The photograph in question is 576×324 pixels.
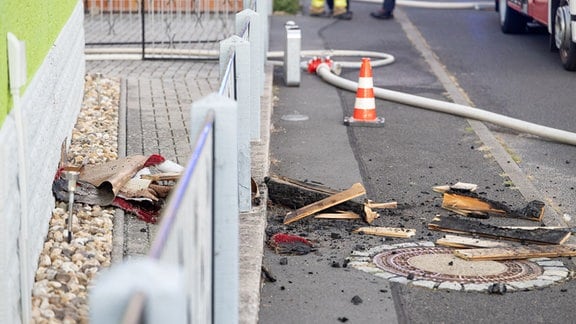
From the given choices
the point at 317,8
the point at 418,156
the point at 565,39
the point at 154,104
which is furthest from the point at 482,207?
the point at 317,8

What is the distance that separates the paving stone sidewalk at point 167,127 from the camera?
20.7ft

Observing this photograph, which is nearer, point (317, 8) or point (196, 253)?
point (196, 253)

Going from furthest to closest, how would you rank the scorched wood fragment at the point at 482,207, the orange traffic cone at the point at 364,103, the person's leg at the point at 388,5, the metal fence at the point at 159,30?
the person's leg at the point at 388,5 < the metal fence at the point at 159,30 < the orange traffic cone at the point at 364,103 < the scorched wood fragment at the point at 482,207

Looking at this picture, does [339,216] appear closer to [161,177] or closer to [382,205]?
[382,205]

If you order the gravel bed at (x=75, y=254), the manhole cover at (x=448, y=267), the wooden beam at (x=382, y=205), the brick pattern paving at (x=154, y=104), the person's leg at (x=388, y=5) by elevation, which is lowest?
the person's leg at (x=388, y=5)

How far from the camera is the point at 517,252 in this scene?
6727 millimetres

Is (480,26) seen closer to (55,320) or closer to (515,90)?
(515,90)

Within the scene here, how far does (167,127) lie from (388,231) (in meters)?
3.40

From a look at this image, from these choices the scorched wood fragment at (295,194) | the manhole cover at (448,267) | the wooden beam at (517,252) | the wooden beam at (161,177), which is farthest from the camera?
the scorched wood fragment at (295,194)

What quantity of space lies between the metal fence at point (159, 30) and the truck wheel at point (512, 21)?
4.52 m

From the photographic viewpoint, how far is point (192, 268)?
342cm

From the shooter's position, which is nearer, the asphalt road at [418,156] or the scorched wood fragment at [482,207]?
the asphalt road at [418,156]

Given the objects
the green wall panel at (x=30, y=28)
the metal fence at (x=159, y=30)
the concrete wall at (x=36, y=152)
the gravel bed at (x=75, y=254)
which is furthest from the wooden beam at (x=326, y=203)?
the metal fence at (x=159, y=30)

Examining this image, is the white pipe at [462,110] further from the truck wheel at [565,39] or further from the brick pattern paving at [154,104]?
the truck wheel at [565,39]
